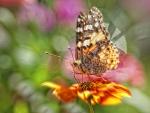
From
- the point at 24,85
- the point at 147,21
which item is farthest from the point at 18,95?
A: the point at 147,21

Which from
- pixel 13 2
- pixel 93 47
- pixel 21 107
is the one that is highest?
pixel 13 2

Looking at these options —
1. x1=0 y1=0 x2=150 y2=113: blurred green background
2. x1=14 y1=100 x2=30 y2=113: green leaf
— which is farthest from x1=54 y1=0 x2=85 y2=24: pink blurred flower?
x1=14 y1=100 x2=30 y2=113: green leaf

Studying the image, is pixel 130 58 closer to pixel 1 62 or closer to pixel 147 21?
pixel 147 21

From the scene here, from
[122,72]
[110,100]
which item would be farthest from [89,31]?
[122,72]

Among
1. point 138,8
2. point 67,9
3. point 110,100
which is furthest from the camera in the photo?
point 138,8

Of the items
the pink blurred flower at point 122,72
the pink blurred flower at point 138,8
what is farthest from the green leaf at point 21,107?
the pink blurred flower at point 138,8

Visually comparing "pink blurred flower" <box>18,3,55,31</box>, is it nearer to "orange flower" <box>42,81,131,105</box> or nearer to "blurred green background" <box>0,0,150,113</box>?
"blurred green background" <box>0,0,150,113</box>

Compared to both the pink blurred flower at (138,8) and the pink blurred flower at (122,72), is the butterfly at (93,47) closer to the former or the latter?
the pink blurred flower at (122,72)

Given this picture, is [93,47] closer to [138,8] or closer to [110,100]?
[110,100]
